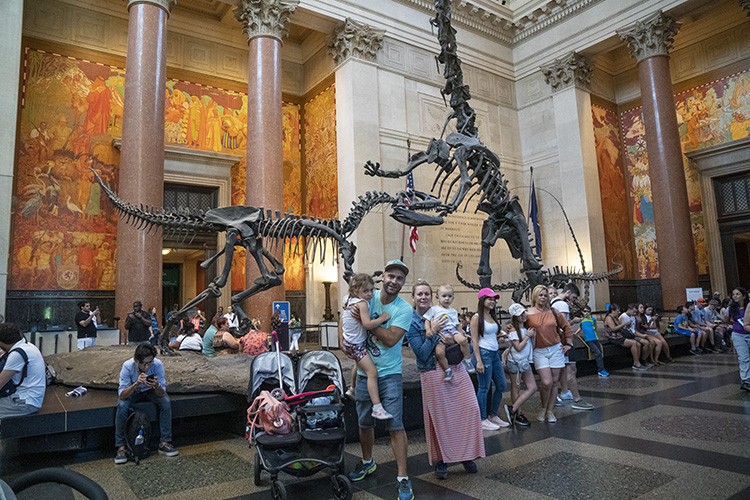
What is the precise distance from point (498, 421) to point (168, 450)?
3251mm

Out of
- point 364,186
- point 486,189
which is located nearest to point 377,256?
point 364,186

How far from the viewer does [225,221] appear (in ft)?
23.9

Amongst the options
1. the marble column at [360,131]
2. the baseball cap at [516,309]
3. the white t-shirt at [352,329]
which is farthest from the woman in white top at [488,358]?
the marble column at [360,131]

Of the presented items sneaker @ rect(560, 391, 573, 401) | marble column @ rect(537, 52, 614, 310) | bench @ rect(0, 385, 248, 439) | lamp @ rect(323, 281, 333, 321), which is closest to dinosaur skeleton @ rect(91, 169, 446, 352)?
bench @ rect(0, 385, 248, 439)

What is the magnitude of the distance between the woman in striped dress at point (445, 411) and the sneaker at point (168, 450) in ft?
7.80

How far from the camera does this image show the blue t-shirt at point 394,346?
3533 millimetres

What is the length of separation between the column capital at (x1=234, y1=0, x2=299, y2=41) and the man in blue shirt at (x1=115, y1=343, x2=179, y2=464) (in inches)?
428

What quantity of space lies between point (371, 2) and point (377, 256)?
7.76 m

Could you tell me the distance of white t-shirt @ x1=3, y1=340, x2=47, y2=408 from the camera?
4.23 metres

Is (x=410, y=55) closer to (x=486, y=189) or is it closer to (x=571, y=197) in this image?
(x=571, y=197)

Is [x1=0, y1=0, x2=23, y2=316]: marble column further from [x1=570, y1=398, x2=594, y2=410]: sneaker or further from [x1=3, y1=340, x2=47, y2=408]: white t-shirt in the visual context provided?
[x1=570, y1=398, x2=594, y2=410]: sneaker

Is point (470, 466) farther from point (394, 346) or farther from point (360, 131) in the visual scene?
point (360, 131)

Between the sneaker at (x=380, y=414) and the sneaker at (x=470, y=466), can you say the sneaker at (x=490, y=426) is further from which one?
the sneaker at (x=380, y=414)

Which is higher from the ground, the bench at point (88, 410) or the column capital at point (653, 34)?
the column capital at point (653, 34)
